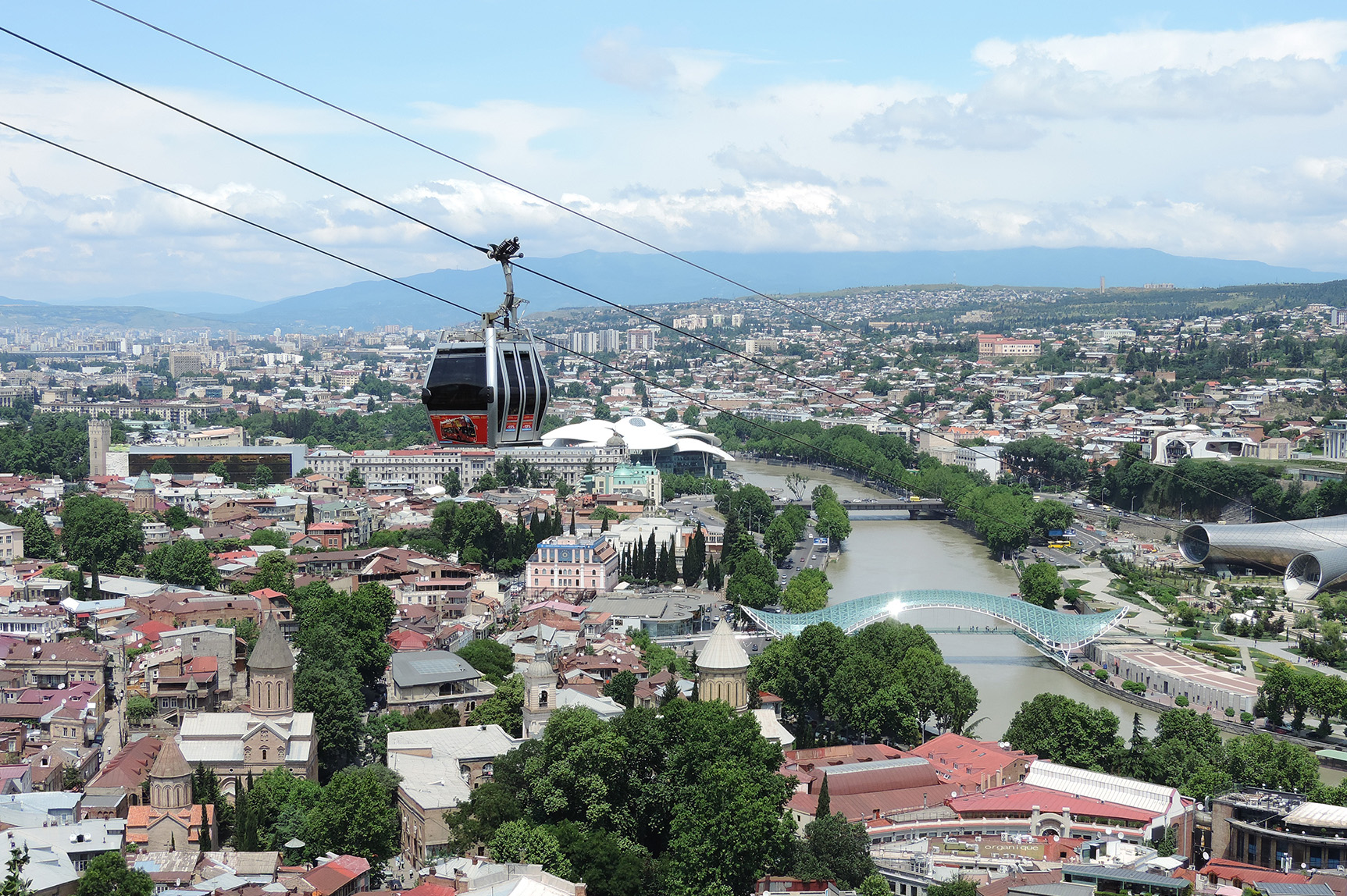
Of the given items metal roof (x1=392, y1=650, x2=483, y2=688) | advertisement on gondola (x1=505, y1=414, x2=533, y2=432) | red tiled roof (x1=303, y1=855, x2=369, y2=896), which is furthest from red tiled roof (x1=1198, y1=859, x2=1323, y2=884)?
metal roof (x1=392, y1=650, x2=483, y2=688)

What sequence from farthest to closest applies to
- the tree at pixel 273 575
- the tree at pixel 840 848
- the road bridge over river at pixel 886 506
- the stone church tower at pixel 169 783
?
the road bridge over river at pixel 886 506 → the tree at pixel 273 575 → the stone church tower at pixel 169 783 → the tree at pixel 840 848

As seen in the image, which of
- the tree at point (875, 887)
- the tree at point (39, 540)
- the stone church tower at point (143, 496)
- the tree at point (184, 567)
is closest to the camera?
the tree at point (875, 887)

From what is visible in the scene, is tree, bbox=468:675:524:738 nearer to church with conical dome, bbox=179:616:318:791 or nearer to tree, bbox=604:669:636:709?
tree, bbox=604:669:636:709

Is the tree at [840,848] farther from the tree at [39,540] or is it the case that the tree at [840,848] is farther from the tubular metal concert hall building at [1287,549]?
the tree at [39,540]

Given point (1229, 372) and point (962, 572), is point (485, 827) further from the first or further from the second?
point (1229, 372)

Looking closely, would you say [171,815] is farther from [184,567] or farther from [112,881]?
[184,567]

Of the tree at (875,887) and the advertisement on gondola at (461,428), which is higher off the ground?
the advertisement on gondola at (461,428)

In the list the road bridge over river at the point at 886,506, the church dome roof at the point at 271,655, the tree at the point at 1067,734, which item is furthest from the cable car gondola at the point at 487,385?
the road bridge over river at the point at 886,506
